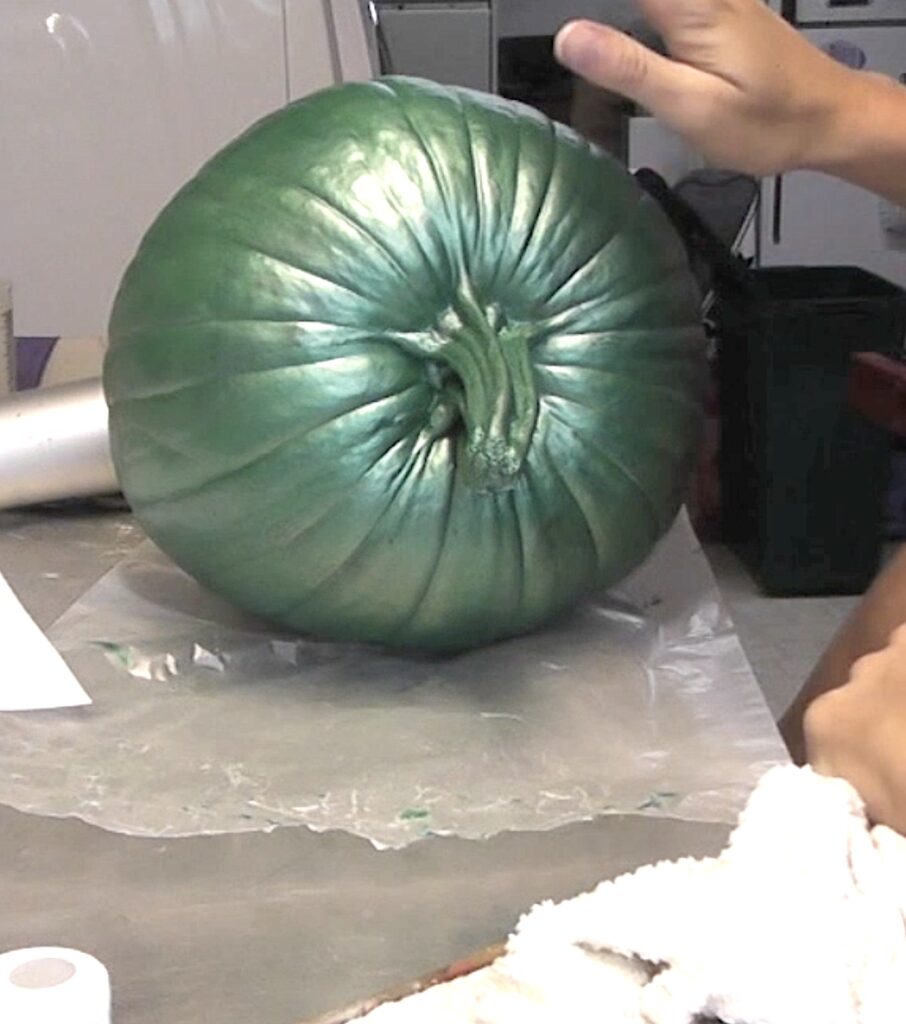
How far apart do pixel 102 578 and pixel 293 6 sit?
1.06 meters

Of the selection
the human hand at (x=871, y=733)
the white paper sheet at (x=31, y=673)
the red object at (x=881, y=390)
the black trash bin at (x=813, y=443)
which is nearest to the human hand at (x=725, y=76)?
the human hand at (x=871, y=733)

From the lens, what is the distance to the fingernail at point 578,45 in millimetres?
664

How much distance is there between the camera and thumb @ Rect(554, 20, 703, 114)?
0.67 meters

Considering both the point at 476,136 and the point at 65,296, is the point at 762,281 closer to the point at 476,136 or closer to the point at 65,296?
the point at 65,296

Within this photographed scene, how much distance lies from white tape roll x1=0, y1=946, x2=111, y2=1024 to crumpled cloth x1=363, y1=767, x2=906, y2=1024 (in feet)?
0.31

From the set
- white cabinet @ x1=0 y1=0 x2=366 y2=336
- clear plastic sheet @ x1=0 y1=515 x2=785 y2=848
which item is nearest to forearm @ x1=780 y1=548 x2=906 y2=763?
clear plastic sheet @ x1=0 y1=515 x2=785 y2=848

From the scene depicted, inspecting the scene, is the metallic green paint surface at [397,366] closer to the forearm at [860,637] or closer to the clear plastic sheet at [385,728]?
the clear plastic sheet at [385,728]

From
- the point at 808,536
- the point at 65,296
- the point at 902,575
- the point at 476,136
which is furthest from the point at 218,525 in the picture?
the point at 808,536

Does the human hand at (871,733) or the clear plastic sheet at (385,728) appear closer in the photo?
the human hand at (871,733)

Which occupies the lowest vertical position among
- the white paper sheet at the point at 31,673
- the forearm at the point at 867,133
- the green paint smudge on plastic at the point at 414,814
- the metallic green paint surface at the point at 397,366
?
the green paint smudge on plastic at the point at 414,814

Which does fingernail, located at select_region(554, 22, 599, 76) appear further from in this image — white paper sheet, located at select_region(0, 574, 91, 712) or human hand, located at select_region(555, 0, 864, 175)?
white paper sheet, located at select_region(0, 574, 91, 712)

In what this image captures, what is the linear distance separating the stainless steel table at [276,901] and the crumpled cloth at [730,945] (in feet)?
0.16

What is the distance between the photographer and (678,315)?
814mm

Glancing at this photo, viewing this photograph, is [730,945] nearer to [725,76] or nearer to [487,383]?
[487,383]
